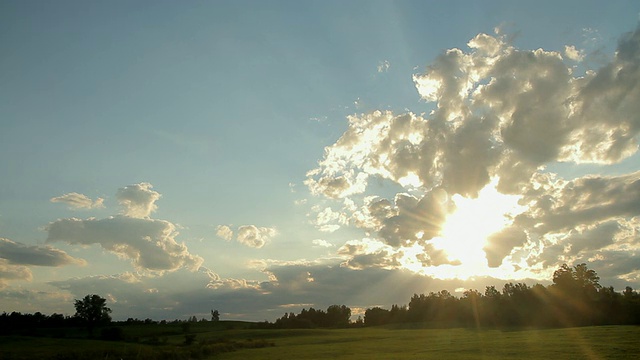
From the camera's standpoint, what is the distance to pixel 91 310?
141 metres

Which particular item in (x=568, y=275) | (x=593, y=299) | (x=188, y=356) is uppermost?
(x=568, y=275)

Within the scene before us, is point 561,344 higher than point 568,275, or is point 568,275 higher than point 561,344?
point 568,275

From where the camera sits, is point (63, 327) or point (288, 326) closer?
point (63, 327)

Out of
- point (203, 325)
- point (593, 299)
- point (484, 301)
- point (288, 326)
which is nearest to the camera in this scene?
point (593, 299)

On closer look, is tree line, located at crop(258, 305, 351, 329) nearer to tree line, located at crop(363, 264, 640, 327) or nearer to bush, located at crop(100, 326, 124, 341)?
tree line, located at crop(363, 264, 640, 327)

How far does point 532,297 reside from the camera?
124312 mm

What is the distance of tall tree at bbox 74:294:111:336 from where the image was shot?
140 metres

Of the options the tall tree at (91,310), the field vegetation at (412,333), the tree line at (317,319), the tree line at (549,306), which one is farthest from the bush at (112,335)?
the tree line at (549,306)

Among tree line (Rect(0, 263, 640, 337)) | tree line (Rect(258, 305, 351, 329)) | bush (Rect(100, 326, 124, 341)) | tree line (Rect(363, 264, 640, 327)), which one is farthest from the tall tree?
tree line (Rect(363, 264, 640, 327))

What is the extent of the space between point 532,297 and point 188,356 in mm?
98735

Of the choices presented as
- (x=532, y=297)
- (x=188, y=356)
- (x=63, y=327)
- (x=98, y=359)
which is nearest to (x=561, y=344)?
(x=188, y=356)

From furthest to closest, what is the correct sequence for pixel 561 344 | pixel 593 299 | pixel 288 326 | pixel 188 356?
pixel 288 326
pixel 593 299
pixel 188 356
pixel 561 344

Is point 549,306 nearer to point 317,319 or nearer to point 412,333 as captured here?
point 412,333

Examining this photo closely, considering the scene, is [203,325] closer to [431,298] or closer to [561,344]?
[431,298]
